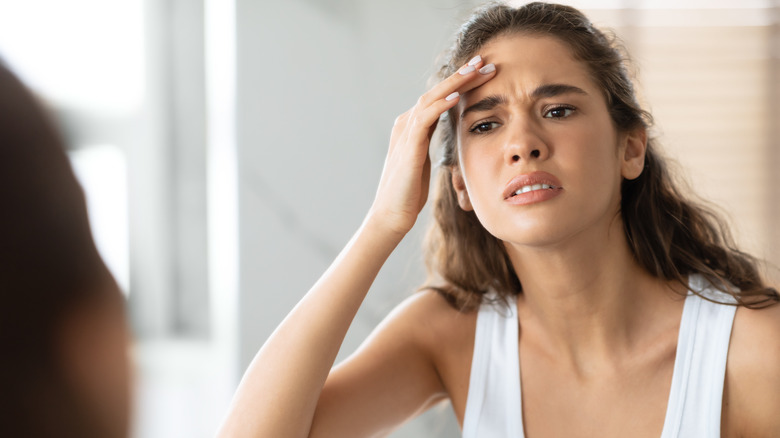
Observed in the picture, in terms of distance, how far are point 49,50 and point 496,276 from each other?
1038mm

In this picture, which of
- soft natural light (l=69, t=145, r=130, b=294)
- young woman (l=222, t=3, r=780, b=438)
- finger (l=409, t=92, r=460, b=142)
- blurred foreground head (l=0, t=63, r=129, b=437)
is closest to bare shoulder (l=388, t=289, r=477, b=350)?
young woman (l=222, t=3, r=780, b=438)

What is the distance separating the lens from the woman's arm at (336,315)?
0.96 meters

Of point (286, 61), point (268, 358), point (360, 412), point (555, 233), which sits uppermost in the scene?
point (286, 61)

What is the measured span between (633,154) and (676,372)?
34 centimetres

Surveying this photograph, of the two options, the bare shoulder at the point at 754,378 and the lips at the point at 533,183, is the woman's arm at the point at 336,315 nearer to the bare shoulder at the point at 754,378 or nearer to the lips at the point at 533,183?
the lips at the point at 533,183

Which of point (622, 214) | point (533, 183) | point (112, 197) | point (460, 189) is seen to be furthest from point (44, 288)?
point (112, 197)

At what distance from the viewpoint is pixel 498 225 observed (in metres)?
0.99

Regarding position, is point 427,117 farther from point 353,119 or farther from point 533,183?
point 353,119

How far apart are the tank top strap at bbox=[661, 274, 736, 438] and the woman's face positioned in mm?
204

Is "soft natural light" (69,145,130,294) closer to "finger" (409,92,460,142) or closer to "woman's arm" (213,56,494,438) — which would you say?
"woman's arm" (213,56,494,438)

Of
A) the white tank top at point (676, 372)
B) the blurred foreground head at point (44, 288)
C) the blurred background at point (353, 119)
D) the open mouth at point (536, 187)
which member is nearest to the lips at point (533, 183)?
the open mouth at point (536, 187)

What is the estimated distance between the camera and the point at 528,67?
3.28 ft

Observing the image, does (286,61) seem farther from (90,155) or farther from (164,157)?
(90,155)

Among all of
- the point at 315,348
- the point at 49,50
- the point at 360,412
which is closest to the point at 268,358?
the point at 315,348
